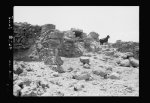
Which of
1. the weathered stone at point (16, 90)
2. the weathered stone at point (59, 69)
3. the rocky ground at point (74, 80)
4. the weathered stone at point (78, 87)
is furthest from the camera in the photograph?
the weathered stone at point (59, 69)

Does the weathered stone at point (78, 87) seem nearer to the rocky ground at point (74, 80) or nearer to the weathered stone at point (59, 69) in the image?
the rocky ground at point (74, 80)

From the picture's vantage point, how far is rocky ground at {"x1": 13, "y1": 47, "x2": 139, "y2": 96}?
779 centimetres

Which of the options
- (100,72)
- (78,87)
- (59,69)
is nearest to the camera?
(78,87)

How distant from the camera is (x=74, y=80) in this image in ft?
31.3

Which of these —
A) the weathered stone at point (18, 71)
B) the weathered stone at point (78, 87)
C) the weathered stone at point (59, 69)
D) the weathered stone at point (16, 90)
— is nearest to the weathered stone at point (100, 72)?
the weathered stone at point (59, 69)

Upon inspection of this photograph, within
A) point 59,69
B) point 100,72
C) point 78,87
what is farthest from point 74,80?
point 100,72

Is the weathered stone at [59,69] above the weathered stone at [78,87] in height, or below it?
above

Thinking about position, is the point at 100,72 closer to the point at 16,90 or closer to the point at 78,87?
the point at 78,87

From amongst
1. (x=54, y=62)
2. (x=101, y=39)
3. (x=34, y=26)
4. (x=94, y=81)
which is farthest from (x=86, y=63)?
(x=101, y=39)

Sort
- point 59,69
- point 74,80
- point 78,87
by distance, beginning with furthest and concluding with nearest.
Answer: point 59,69 < point 74,80 < point 78,87

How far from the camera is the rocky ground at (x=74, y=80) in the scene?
7789 mm

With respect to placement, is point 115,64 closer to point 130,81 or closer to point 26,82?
point 130,81

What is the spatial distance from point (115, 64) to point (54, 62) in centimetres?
461
